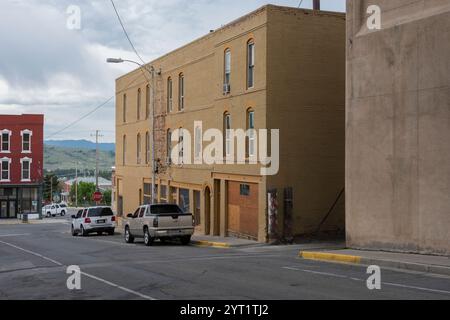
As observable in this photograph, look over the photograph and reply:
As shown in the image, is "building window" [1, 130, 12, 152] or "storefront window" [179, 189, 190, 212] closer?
"storefront window" [179, 189, 190, 212]

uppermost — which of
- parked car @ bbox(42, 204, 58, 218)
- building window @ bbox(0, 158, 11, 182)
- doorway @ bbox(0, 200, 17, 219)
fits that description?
building window @ bbox(0, 158, 11, 182)

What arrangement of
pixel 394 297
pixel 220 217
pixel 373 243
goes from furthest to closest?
pixel 220 217 < pixel 373 243 < pixel 394 297

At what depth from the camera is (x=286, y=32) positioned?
26.5m

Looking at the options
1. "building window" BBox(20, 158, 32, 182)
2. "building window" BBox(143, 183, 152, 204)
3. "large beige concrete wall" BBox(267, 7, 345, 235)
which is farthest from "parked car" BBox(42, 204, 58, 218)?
"large beige concrete wall" BBox(267, 7, 345, 235)

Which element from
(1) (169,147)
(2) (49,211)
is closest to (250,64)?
(1) (169,147)

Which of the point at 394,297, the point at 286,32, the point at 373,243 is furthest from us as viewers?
the point at 286,32

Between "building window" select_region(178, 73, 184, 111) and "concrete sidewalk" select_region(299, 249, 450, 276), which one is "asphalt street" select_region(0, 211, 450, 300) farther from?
"building window" select_region(178, 73, 184, 111)

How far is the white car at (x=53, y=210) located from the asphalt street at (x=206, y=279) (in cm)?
7584

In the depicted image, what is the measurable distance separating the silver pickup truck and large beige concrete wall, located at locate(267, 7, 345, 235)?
156 inches

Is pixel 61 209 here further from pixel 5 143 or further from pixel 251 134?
pixel 251 134

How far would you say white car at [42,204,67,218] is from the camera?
9394 cm
